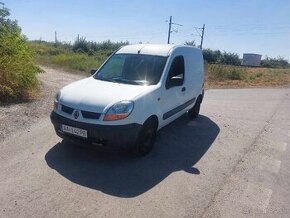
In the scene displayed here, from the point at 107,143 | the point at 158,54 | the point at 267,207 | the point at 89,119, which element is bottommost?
the point at 267,207

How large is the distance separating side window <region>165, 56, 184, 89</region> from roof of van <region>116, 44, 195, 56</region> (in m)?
0.26

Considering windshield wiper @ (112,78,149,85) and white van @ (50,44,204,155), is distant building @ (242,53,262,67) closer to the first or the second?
white van @ (50,44,204,155)

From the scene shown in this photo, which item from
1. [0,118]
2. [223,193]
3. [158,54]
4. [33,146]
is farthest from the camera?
[0,118]

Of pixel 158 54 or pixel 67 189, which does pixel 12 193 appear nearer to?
pixel 67 189

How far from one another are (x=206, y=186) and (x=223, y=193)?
276 millimetres

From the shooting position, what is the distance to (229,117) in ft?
31.7

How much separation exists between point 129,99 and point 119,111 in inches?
10.8

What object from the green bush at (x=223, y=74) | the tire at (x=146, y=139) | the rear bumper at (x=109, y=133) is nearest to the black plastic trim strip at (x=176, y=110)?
the tire at (x=146, y=139)

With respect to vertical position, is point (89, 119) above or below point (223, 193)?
above

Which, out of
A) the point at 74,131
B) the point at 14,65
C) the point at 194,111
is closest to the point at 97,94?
the point at 74,131

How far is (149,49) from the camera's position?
682 centimetres

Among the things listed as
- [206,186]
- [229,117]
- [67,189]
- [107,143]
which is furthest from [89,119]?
[229,117]

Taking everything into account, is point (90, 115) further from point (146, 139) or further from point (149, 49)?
point (149, 49)

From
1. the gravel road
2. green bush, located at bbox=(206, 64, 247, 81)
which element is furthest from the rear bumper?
green bush, located at bbox=(206, 64, 247, 81)
